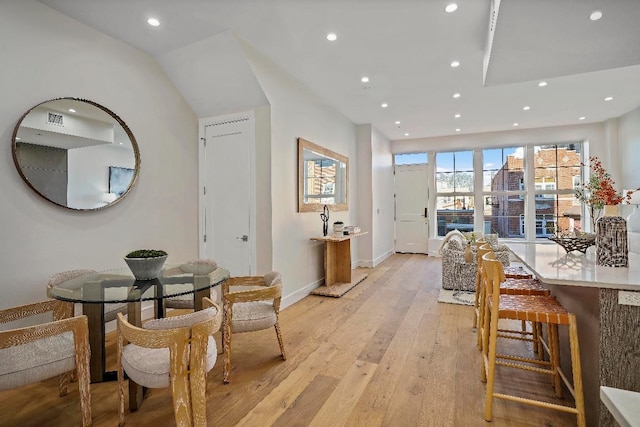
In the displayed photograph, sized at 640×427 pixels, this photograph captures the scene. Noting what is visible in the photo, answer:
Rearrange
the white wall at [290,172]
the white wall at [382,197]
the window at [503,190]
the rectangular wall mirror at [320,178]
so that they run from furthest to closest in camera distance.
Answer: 1. the window at [503,190]
2. the white wall at [382,197]
3. the rectangular wall mirror at [320,178]
4. the white wall at [290,172]

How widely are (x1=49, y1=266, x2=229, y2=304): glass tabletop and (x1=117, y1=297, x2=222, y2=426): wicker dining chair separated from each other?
0.27 m

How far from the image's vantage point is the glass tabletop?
194 centimetres

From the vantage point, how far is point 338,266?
5.18 metres

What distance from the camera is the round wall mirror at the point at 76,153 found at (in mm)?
2645

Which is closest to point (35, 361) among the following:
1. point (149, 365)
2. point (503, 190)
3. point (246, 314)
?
point (149, 365)

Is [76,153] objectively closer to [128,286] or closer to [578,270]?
[128,286]

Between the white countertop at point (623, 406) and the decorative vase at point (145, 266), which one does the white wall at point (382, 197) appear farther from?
the white countertop at point (623, 406)

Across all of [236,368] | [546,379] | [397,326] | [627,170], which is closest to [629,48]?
[546,379]

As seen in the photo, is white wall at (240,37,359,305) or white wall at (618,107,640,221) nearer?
white wall at (240,37,359,305)

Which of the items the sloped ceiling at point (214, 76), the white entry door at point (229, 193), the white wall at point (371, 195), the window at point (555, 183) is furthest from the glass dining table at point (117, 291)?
the window at point (555, 183)

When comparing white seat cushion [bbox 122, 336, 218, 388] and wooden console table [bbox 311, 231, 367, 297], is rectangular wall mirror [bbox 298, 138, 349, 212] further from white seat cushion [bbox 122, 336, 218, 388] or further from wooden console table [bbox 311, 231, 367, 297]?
white seat cushion [bbox 122, 336, 218, 388]

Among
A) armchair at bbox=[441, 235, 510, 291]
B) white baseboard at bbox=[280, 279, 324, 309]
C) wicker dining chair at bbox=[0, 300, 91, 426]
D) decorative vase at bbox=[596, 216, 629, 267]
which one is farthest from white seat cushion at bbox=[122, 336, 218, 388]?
armchair at bbox=[441, 235, 510, 291]

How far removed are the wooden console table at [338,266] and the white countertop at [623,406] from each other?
3721 mm

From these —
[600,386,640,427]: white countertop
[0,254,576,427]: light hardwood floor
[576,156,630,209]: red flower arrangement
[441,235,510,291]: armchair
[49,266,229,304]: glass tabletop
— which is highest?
[576,156,630,209]: red flower arrangement
